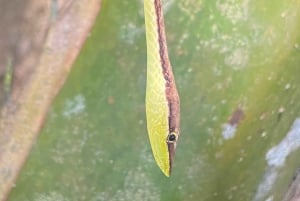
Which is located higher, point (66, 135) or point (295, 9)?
point (295, 9)

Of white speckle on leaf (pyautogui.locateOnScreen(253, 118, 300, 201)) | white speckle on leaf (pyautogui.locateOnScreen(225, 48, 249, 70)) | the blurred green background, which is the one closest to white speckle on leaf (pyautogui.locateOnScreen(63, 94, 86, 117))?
the blurred green background

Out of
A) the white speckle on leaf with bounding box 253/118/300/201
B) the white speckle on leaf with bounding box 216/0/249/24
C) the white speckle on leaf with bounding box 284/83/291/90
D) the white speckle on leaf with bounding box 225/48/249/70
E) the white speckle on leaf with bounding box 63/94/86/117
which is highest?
the white speckle on leaf with bounding box 216/0/249/24

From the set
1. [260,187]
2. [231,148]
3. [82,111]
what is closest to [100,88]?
[82,111]

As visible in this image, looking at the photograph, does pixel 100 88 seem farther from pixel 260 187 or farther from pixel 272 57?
pixel 260 187

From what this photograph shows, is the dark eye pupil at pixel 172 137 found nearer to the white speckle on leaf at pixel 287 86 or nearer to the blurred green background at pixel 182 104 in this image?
the blurred green background at pixel 182 104

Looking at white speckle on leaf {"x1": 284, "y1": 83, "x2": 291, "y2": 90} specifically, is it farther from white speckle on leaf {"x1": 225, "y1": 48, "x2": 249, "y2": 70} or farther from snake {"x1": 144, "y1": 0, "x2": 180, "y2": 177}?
snake {"x1": 144, "y1": 0, "x2": 180, "y2": 177}

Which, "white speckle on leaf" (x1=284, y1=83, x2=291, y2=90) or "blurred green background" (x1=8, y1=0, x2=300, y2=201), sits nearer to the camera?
"blurred green background" (x1=8, y1=0, x2=300, y2=201)

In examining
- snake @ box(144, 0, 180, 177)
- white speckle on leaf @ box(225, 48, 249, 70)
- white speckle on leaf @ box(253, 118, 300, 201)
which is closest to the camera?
snake @ box(144, 0, 180, 177)
